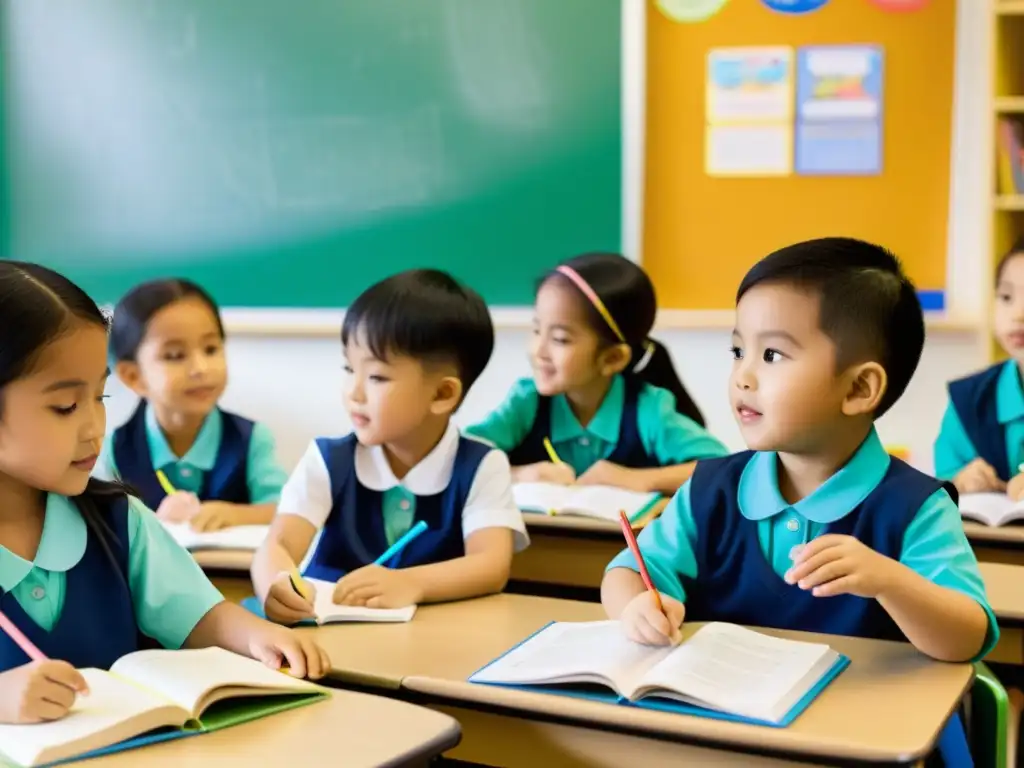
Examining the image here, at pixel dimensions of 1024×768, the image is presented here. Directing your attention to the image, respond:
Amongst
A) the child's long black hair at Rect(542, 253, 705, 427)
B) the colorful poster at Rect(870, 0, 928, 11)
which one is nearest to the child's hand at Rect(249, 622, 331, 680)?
the child's long black hair at Rect(542, 253, 705, 427)

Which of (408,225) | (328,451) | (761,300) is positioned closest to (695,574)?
(761,300)

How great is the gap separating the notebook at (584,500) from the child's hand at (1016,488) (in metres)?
0.72

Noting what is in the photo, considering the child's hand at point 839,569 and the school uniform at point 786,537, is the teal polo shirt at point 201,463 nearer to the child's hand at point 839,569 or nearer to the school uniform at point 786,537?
the school uniform at point 786,537

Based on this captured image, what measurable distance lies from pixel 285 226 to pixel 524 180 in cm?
94

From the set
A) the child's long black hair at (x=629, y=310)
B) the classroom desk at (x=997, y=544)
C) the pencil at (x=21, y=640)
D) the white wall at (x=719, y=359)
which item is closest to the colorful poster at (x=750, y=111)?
the white wall at (x=719, y=359)

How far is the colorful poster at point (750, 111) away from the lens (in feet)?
13.4

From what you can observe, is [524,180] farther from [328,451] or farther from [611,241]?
[328,451]

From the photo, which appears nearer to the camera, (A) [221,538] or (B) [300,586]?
(B) [300,586]

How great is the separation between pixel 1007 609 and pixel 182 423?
6.01 feet

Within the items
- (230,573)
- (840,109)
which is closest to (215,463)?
(230,573)

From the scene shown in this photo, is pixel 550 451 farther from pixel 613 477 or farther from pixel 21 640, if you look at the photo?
pixel 21 640

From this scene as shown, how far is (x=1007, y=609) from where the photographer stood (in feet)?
5.73

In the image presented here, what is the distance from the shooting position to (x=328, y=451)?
2.08 meters

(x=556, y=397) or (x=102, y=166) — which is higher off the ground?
(x=102, y=166)
